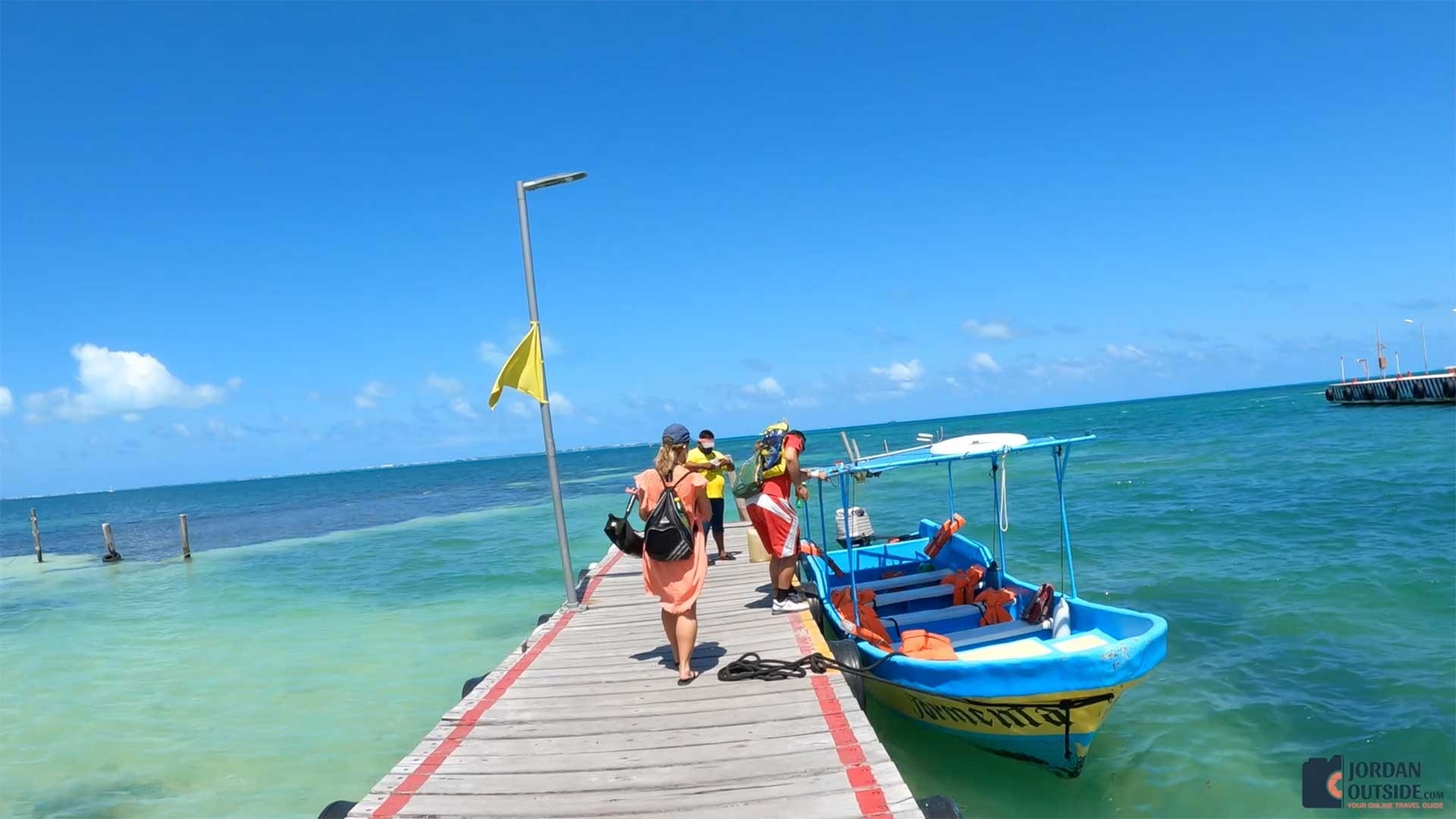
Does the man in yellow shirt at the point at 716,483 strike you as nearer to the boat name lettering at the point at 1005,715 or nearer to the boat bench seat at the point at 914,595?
the boat bench seat at the point at 914,595

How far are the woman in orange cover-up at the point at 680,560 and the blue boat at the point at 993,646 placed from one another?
4.23 feet

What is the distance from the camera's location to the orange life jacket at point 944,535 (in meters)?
11.0

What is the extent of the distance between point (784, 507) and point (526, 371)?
3.17 m

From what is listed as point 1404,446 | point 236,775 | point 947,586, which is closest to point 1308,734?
point 947,586

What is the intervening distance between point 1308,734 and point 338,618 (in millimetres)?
15876

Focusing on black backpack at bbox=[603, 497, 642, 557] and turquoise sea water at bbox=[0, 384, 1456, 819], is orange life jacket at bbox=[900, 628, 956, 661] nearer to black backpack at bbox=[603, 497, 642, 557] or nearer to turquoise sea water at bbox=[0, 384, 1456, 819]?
turquoise sea water at bbox=[0, 384, 1456, 819]

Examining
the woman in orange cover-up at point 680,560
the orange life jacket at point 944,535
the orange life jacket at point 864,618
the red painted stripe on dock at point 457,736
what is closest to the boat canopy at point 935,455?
Result: the orange life jacket at point 864,618

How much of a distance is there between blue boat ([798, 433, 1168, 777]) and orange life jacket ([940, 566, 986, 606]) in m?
0.01

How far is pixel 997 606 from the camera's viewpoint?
8711 mm

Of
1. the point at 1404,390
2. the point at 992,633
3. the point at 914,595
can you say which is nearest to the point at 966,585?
the point at 914,595

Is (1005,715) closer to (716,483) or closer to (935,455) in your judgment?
(935,455)

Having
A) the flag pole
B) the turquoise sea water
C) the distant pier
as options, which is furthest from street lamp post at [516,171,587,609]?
the distant pier

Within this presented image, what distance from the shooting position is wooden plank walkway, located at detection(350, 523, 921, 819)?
13.8 ft

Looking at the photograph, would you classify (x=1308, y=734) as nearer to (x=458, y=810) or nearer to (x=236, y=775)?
(x=458, y=810)
